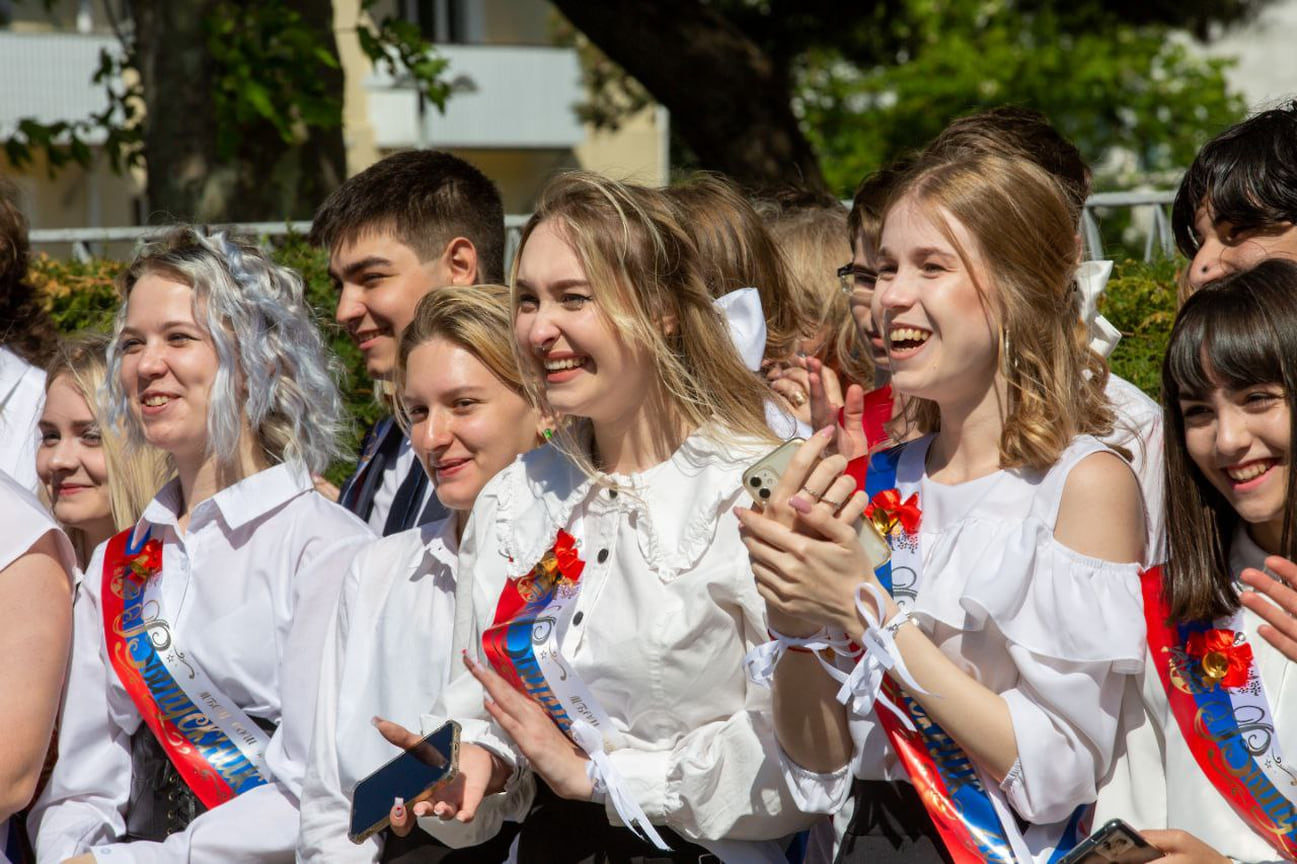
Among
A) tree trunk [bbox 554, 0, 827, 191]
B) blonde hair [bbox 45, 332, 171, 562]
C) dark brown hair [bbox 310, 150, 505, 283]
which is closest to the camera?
blonde hair [bbox 45, 332, 171, 562]

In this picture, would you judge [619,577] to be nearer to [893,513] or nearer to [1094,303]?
Answer: [893,513]

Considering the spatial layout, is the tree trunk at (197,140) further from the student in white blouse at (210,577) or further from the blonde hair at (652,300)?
the blonde hair at (652,300)

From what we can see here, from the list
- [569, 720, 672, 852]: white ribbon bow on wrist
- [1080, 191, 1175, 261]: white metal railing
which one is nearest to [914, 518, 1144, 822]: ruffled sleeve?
[569, 720, 672, 852]: white ribbon bow on wrist

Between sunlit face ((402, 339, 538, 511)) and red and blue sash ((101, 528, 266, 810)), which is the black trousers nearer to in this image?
sunlit face ((402, 339, 538, 511))

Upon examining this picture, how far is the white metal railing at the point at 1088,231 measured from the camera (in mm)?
4555

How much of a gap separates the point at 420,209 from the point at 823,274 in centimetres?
115

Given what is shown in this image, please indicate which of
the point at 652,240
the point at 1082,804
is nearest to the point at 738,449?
the point at 652,240

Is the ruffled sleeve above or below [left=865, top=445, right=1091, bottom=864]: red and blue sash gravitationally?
above

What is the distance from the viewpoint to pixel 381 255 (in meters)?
4.36

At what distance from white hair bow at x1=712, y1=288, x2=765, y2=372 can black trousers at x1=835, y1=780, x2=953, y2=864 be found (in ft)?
3.01

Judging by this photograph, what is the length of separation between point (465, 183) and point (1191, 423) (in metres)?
2.57

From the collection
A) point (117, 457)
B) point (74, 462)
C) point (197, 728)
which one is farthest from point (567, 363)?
point (74, 462)

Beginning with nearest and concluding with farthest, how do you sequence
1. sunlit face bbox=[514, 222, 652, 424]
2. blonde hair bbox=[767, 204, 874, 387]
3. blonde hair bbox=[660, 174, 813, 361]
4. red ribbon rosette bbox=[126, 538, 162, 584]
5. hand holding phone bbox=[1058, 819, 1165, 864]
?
hand holding phone bbox=[1058, 819, 1165, 864], sunlit face bbox=[514, 222, 652, 424], red ribbon rosette bbox=[126, 538, 162, 584], blonde hair bbox=[660, 174, 813, 361], blonde hair bbox=[767, 204, 874, 387]

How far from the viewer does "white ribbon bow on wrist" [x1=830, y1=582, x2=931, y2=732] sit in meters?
2.40
